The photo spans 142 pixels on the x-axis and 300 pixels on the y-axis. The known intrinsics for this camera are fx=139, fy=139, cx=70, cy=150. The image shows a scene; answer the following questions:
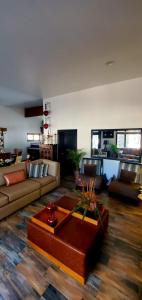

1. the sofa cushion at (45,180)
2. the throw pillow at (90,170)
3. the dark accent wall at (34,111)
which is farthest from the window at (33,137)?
the throw pillow at (90,170)

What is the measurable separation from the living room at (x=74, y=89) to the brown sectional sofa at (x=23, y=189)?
0.08ft

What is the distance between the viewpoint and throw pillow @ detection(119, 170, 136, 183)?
3.68 meters

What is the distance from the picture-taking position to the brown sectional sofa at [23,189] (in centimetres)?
275

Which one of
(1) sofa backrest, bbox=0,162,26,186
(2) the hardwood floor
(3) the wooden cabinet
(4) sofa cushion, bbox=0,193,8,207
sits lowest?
(2) the hardwood floor

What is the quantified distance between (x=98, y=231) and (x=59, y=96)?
16.0 feet

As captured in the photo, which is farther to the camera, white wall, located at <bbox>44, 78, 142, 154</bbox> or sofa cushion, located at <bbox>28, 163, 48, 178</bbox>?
white wall, located at <bbox>44, 78, 142, 154</bbox>

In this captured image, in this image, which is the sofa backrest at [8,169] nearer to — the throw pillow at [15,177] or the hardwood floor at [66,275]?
the throw pillow at [15,177]

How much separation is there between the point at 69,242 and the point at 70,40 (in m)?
3.01

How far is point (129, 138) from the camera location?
4215 mm

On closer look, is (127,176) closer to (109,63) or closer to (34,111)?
(109,63)

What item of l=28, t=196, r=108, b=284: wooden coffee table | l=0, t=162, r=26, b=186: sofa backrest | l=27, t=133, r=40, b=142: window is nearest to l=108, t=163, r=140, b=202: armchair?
l=28, t=196, r=108, b=284: wooden coffee table

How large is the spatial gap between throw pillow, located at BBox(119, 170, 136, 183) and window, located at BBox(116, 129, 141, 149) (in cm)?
86

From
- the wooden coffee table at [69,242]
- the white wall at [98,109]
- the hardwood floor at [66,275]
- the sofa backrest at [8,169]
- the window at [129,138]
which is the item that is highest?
the white wall at [98,109]

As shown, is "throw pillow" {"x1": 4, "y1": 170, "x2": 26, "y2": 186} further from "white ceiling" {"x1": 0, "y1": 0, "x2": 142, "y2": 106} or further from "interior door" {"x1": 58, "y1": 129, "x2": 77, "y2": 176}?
"white ceiling" {"x1": 0, "y1": 0, "x2": 142, "y2": 106}
